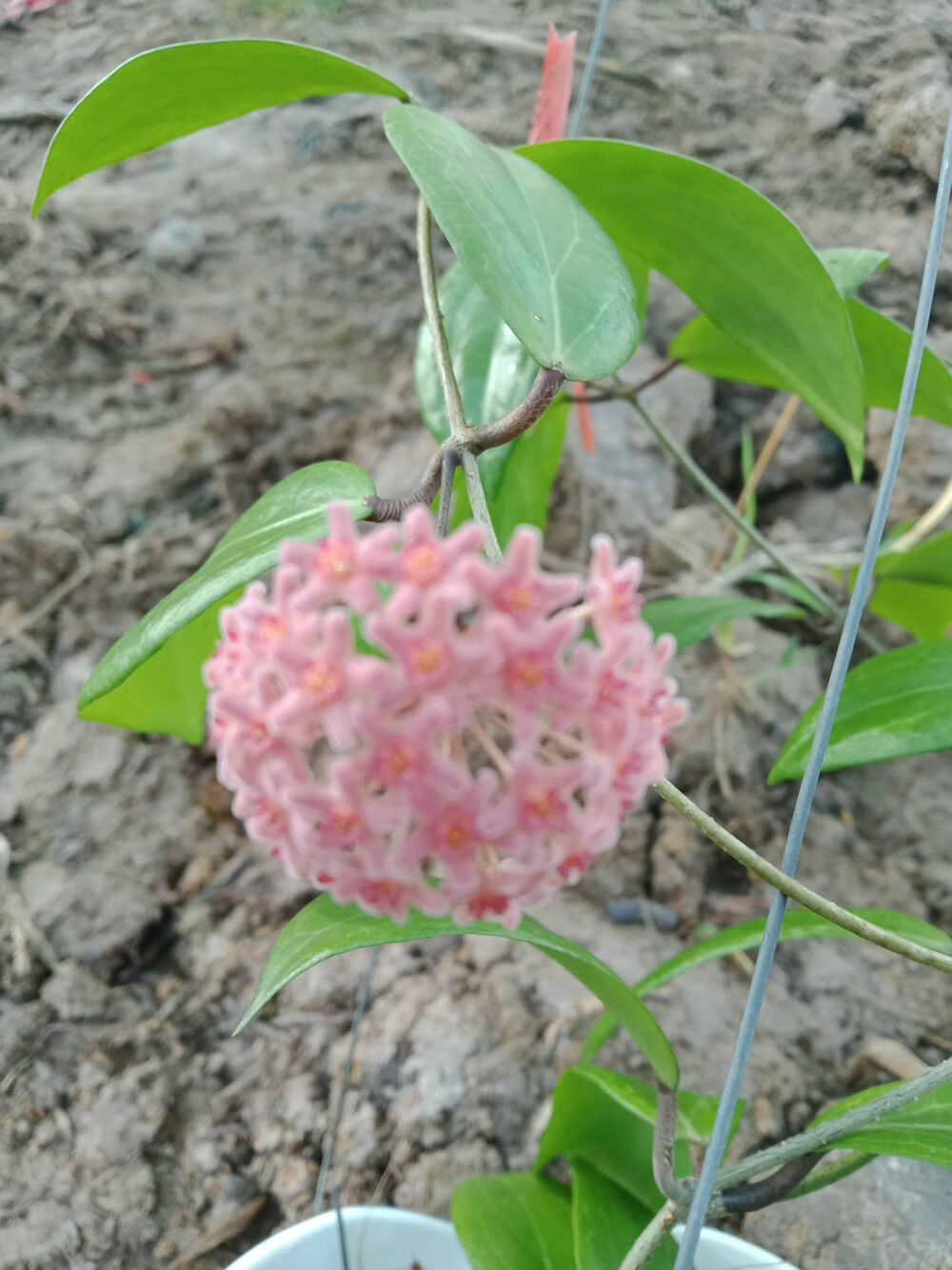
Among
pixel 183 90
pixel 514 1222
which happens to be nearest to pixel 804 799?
pixel 514 1222

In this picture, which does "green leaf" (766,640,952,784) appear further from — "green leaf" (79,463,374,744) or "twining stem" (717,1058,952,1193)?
"green leaf" (79,463,374,744)

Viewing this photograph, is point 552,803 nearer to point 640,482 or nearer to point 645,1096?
point 645,1096

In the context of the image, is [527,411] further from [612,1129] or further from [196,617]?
[612,1129]

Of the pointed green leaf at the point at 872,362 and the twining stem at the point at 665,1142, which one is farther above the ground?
the pointed green leaf at the point at 872,362

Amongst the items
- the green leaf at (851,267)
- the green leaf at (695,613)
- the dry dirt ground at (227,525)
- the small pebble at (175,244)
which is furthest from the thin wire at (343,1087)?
the small pebble at (175,244)

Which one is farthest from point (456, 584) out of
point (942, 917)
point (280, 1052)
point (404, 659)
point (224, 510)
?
point (224, 510)

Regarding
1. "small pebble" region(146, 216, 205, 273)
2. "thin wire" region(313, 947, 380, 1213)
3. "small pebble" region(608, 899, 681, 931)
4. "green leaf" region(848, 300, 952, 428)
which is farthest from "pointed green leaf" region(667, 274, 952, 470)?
"small pebble" region(146, 216, 205, 273)

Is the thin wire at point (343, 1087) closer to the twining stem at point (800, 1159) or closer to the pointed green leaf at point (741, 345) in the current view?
the twining stem at point (800, 1159)
